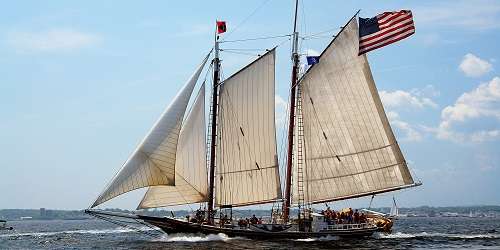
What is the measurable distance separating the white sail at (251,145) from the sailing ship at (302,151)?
0.08 meters

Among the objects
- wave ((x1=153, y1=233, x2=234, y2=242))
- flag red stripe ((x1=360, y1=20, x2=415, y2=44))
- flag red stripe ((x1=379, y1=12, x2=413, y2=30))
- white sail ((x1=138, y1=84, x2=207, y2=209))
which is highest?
flag red stripe ((x1=379, y1=12, x2=413, y2=30))

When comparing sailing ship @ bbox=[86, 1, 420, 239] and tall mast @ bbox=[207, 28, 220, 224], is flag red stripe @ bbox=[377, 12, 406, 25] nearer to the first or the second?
sailing ship @ bbox=[86, 1, 420, 239]

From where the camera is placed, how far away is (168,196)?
175 ft

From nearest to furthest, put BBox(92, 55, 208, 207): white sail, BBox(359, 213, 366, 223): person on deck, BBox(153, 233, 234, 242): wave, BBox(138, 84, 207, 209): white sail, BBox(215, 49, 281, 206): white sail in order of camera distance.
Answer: BBox(92, 55, 208, 207): white sail
BBox(138, 84, 207, 209): white sail
BBox(153, 233, 234, 242): wave
BBox(215, 49, 281, 206): white sail
BBox(359, 213, 366, 223): person on deck

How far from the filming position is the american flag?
172 feet

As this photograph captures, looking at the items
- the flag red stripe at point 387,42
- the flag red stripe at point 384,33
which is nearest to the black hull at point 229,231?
the flag red stripe at point 387,42

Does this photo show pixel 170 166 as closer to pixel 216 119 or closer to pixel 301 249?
pixel 216 119

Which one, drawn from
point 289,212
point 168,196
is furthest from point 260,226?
point 168,196

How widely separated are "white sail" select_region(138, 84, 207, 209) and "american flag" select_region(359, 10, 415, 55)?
13581 mm

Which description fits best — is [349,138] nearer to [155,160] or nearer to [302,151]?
[302,151]

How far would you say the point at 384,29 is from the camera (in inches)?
2111

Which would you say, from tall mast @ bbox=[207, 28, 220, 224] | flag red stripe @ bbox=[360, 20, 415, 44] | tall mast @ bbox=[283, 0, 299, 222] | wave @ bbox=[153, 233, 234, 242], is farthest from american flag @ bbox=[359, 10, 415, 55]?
wave @ bbox=[153, 233, 234, 242]

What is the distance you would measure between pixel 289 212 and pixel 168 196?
10.7 metres

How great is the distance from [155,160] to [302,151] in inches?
504
